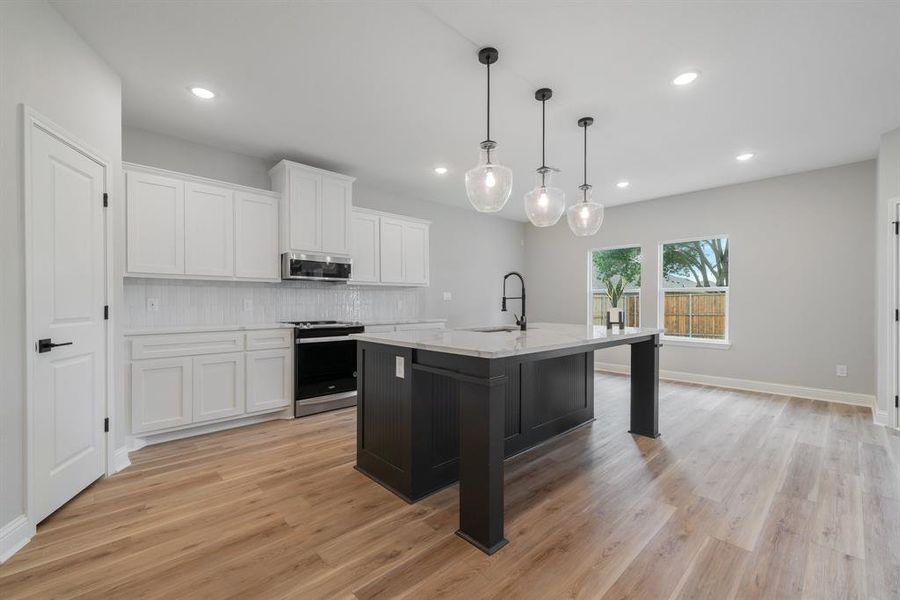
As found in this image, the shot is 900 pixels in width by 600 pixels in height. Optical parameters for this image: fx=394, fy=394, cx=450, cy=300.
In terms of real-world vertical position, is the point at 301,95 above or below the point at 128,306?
above

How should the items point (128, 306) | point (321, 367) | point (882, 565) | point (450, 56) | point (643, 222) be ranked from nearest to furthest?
point (882, 565), point (450, 56), point (128, 306), point (321, 367), point (643, 222)

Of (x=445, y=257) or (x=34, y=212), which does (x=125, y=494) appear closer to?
(x=34, y=212)

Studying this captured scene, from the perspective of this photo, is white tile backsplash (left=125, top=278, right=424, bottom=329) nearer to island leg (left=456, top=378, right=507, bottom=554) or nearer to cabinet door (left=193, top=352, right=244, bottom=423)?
cabinet door (left=193, top=352, right=244, bottom=423)

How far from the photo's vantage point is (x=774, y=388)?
15.9 ft

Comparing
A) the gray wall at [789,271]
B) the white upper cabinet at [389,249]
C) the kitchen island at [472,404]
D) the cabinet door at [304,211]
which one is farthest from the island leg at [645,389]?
the cabinet door at [304,211]

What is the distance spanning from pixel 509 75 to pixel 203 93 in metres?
2.22

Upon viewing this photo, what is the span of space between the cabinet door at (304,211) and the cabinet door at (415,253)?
4.43 ft

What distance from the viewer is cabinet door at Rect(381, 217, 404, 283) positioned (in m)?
5.02

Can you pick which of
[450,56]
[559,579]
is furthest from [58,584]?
[450,56]

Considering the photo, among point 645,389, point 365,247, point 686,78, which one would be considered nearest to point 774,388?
point 645,389

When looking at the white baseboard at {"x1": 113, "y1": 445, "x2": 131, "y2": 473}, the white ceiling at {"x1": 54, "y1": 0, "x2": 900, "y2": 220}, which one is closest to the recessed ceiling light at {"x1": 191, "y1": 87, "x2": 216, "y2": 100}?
the white ceiling at {"x1": 54, "y1": 0, "x2": 900, "y2": 220}

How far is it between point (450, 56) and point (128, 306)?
3.36 m

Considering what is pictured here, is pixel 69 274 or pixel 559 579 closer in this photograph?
pixel 559 579

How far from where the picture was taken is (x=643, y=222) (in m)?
5.97
